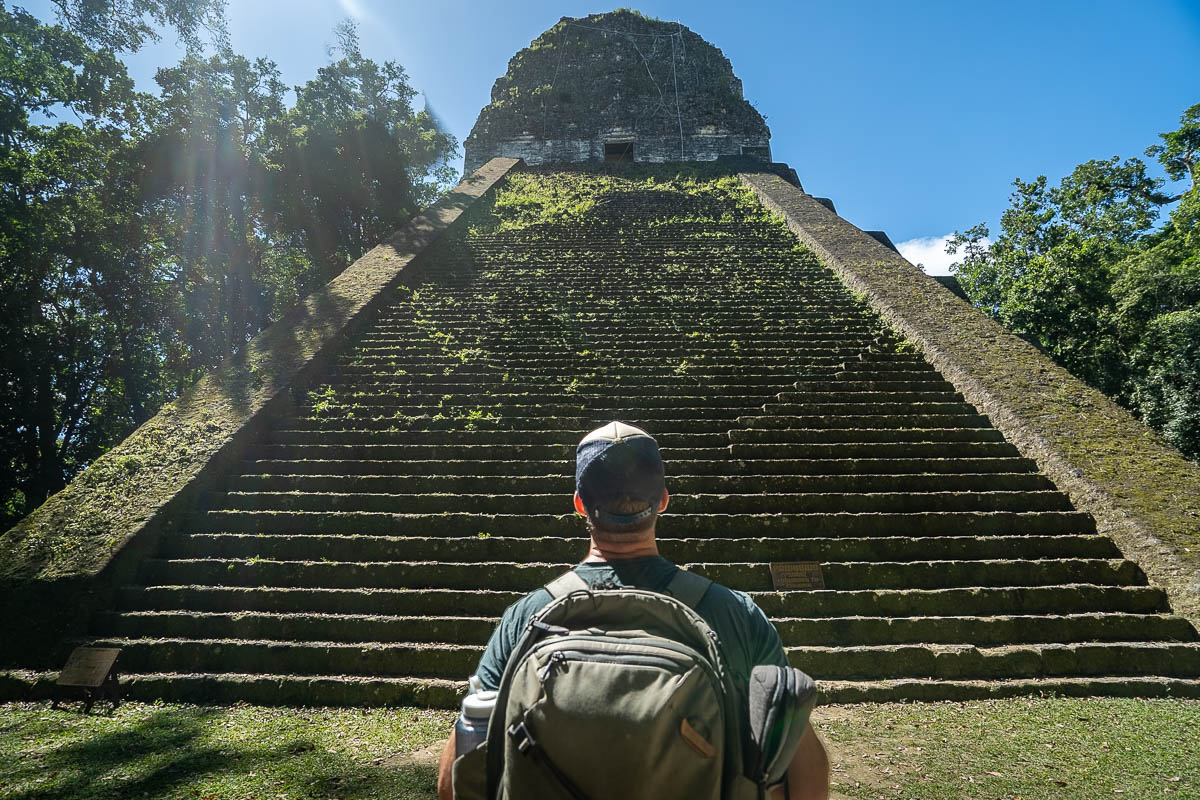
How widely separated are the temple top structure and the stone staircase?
1365 cm

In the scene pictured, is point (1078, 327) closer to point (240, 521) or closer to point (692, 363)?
point (692, 363)

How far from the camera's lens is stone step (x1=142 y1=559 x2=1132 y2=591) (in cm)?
404

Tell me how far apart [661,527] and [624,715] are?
11.6ft

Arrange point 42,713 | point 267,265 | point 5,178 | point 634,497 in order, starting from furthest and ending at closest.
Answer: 1. point 267,265
2. point 5,178
3. point 42,713
4. point 634,497

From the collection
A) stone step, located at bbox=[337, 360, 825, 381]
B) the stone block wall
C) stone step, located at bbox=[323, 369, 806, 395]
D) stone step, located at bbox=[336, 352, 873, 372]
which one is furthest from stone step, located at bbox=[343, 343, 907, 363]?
the stone block wall

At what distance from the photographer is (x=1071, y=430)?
Answer: 507 cm

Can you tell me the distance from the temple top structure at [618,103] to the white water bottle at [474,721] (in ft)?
63.9

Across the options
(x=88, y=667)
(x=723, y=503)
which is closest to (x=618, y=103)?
(x=723, y=503)

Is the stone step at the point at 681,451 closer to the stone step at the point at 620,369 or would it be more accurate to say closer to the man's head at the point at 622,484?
the stone step at the point at 620,369

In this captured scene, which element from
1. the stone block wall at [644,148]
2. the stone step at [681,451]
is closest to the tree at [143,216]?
the stone block wall at [644,148]

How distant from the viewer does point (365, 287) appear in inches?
322

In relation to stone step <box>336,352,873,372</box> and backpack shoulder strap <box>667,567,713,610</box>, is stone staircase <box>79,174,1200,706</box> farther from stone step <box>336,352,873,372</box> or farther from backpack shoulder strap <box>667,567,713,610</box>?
backpack shoulder strap <box>667,567,713,610</box>

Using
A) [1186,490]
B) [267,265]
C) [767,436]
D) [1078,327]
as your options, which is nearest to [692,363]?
[767,436]

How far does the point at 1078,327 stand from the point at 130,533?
1754 cm
